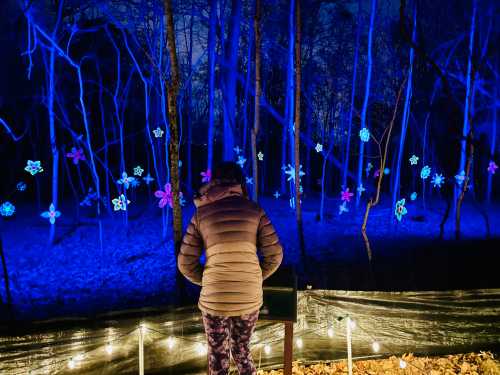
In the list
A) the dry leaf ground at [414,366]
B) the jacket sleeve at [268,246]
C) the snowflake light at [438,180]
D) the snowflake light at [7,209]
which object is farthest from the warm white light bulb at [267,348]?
the snowflake light at [438,180]

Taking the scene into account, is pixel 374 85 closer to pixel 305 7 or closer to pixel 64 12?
pixel 305 7

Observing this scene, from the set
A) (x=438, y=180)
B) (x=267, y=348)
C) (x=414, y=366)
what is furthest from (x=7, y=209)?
(x=438, y=180)

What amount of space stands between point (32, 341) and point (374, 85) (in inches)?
535

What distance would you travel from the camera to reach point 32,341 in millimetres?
2721

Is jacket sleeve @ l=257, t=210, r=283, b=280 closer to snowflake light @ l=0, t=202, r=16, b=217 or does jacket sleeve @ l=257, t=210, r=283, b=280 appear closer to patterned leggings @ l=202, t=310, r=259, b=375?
patterned leggings @ l=202, t=310, r=259, b=375

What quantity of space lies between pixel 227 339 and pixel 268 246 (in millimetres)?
601

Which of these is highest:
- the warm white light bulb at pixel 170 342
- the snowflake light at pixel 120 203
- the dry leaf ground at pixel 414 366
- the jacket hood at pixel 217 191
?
the jacket hood at pixel 217 191

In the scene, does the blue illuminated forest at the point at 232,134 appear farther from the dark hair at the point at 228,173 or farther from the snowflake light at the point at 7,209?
the dark hair at the point at 228,173

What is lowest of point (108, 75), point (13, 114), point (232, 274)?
point (232, 274)

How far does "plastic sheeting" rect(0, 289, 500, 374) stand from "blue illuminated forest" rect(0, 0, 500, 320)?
2.93 ft

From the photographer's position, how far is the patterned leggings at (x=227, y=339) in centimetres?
237

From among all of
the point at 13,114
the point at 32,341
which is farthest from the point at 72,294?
the point at 13,114

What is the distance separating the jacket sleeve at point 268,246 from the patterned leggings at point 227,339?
0.26m

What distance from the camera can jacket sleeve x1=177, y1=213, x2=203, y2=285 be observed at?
2354 mm
